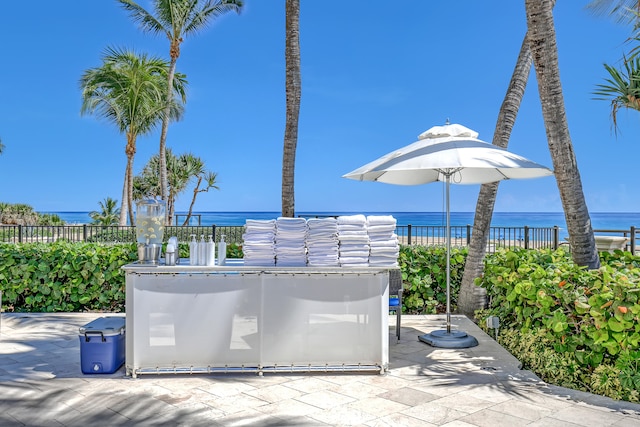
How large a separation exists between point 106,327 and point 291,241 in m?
1.82

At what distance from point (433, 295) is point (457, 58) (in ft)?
199

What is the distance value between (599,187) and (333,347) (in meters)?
72.9

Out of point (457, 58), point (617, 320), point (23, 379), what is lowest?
point (23, 379)

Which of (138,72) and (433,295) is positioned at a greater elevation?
(138,72)

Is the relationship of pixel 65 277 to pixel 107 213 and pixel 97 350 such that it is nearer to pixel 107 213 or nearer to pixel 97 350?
pixel 97 350

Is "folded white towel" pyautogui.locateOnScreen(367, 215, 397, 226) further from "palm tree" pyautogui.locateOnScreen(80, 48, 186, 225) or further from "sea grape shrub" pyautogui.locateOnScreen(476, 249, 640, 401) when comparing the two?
"palm tree" pyautogui.locateOnScreen(80, 48, 186, 225)

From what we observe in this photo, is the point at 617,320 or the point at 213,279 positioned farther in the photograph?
the point at 213,279

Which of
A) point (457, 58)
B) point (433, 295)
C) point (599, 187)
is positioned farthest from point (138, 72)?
point (599, 187)

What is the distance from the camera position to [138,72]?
62.0ft

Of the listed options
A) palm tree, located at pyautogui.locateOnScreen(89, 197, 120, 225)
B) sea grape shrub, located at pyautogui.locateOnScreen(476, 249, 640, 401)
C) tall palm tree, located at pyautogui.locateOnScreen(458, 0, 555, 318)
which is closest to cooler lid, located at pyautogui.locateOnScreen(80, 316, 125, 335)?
sea grape shrub, located at pyautogui.locateOnScreen(476, 249, 640, 401)

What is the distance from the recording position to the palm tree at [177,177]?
3152 cm

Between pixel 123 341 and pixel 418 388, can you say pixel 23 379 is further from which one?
pixel 418 388

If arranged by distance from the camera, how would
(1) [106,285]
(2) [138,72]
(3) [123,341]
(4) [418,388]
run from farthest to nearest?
(2) [138,72] → (1) [106,285] → (3) [123,341] → (4) [418,388]

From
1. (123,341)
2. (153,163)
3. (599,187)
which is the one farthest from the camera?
(599,187)
